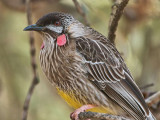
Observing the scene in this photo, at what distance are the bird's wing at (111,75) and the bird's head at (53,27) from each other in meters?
0.19

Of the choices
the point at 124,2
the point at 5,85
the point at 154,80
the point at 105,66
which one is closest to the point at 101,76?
the point at 105,66

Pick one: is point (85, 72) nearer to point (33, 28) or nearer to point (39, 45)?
point (33, 28)

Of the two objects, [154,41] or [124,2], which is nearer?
[124,2]

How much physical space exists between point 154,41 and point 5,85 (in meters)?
2.52

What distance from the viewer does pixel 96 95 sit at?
463 cm

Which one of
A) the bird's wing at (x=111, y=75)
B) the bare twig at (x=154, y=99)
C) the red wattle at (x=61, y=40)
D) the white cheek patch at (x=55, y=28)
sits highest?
the white cheek patch at (x=55, y=28)

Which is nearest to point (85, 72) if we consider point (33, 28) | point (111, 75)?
point (111, 75)

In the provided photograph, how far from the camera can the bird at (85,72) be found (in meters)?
4.60

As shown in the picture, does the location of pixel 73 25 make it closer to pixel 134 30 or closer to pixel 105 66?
pixel 105 66

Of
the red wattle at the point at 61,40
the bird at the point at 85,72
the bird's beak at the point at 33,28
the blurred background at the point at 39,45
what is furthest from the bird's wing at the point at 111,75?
the blurred background at the point at 39,45

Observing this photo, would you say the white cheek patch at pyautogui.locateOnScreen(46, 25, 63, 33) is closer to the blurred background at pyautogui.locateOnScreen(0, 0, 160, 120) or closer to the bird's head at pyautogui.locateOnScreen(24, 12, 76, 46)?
the bird's head at pyautogui.locateOnScreen(24, 12, 76, 46)

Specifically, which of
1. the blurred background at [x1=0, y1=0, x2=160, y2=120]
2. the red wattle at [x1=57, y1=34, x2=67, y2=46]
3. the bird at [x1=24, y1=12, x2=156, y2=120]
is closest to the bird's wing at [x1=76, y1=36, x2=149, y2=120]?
the bird at [x1=24, y1=12, x2=156, y2=120]

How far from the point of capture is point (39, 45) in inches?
278

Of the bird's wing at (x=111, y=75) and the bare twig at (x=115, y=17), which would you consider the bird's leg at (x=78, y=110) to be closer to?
the bird's wing at (x=111, y=75)
